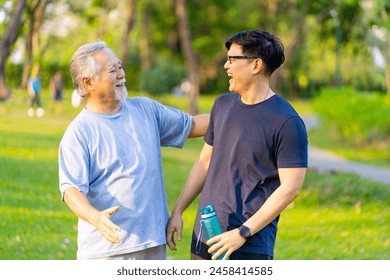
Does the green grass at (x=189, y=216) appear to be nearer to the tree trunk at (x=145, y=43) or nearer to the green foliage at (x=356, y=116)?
the green foliage at (x=356, y=116)

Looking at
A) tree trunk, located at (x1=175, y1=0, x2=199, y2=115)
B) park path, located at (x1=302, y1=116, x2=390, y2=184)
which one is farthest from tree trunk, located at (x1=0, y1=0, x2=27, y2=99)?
tree trunk, located at (x1=175, y1=0, x2=199, y2=115)

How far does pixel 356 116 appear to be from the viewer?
75.8 feet

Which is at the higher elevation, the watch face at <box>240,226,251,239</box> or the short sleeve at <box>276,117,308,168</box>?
the short sleeve at <box>276,117,308,168</box>

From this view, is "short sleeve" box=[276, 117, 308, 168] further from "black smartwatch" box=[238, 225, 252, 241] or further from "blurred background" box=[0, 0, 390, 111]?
"blurred background" box=[0, 0, 390, 111]

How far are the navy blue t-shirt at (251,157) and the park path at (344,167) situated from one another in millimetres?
12902

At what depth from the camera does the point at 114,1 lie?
54.2 metres

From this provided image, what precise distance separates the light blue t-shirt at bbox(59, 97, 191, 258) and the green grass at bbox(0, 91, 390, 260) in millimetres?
4091

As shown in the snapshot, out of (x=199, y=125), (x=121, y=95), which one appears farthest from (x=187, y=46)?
(x=121, y=95)

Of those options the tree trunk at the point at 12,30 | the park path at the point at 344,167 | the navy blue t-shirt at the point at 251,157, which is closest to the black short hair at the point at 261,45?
the navy blue t-shirt at the point at 251,157

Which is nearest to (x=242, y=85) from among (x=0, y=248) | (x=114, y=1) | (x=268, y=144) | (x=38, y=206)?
(x=268, y=144)

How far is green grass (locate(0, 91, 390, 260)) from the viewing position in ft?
29.9

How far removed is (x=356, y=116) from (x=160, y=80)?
12.3 m

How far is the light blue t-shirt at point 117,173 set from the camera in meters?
3.97
